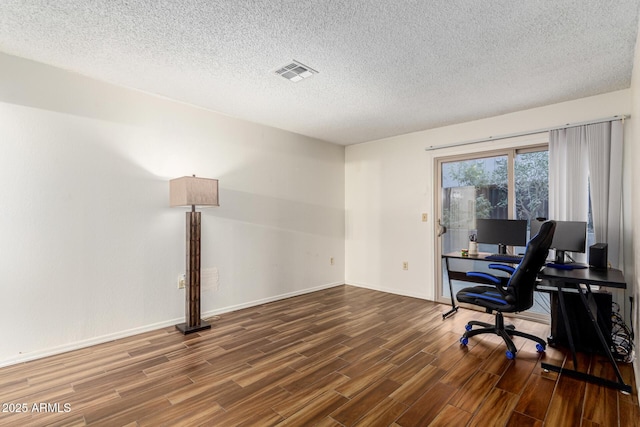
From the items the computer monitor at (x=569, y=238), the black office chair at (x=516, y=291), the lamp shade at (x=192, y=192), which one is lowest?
the black office chair at (x=516, y=291)

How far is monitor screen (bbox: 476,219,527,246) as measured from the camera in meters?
3.50

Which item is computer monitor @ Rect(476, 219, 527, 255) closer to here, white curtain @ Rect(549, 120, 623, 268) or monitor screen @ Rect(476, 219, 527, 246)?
monitor screen @ Rect(476, 219, 527, 246)

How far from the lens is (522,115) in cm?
370

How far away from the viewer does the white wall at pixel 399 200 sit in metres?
4.09

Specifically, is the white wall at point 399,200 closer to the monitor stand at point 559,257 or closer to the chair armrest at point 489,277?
the monitor stand at point 559,257

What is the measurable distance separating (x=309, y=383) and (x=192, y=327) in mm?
1609

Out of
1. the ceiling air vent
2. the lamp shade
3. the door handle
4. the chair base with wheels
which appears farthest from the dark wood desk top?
the lamp shade

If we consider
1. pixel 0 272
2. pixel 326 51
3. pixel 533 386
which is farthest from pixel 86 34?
pixel 533 386

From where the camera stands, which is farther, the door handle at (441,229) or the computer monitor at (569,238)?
the door handle at (441,229)

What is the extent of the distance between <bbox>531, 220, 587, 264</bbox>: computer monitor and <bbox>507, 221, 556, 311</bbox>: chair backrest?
573 mm

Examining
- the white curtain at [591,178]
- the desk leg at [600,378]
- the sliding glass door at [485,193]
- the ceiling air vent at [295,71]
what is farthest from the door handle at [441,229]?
the ceiling air vent at [295,71]

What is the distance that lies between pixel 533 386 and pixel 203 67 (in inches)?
140

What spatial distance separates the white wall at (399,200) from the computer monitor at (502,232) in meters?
0.76

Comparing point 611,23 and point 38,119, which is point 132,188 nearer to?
point 38,119
